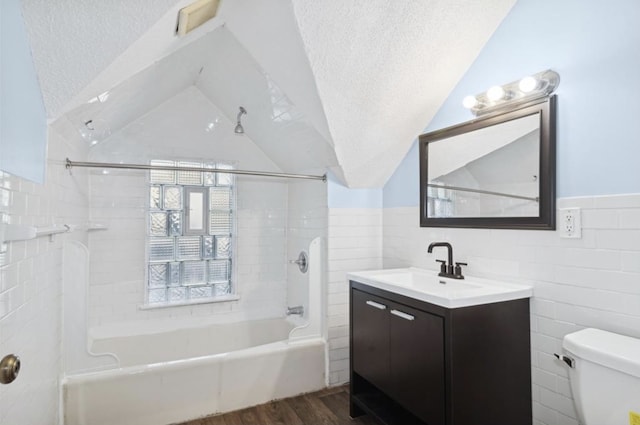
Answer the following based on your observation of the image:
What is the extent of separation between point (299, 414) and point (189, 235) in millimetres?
1752

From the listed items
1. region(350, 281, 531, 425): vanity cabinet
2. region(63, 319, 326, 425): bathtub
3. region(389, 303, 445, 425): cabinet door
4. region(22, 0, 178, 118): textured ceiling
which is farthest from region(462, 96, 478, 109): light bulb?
region(63, 319, 326, 425): bathtub

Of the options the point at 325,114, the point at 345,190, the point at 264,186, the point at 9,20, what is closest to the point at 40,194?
the point at 9,20

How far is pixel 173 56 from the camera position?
2162 mm

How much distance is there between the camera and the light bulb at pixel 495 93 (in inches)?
72.5

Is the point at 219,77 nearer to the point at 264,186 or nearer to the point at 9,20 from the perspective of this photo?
the point at 264,186

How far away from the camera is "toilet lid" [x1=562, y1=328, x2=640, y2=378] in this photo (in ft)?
3.85

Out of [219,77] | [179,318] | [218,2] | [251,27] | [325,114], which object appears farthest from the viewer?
[179,318]

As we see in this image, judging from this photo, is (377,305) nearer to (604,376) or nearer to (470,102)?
(604,376)

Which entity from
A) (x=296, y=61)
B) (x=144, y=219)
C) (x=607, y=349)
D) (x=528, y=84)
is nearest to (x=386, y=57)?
(x=296, y=61)

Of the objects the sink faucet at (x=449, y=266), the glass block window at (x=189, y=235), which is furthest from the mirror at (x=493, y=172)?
the glass block window at (x=189, y=235)

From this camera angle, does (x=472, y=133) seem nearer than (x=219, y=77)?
Yes

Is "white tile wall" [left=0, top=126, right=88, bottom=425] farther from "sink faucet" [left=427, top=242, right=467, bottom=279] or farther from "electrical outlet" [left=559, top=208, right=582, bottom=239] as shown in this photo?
"electrical outlet" [left=559, top=208, right=582, bottom=239]

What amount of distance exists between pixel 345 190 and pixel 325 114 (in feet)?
2.56

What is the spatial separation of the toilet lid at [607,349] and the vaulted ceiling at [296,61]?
1.48 meters
